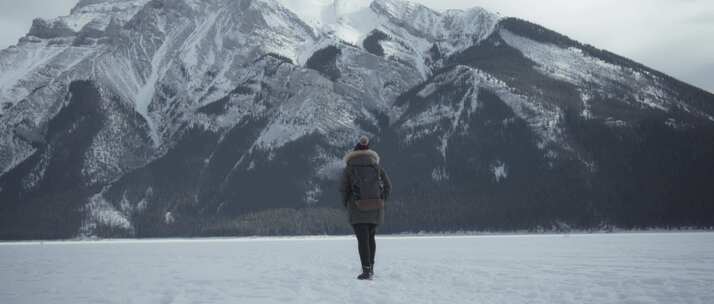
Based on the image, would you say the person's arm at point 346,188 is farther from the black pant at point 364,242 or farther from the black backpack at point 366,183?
the black pant at point 364,242

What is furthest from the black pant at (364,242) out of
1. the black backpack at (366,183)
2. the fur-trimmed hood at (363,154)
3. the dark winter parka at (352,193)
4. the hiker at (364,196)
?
the fur-trimmed hood at (363,154)

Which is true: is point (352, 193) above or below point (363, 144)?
below

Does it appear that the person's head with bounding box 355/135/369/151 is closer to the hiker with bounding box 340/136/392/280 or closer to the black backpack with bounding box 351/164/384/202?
the hiker with bounding box 340/136/392/280

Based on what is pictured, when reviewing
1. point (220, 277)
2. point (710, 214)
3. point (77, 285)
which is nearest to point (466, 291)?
point (220, 277)

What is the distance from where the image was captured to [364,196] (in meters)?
18.6

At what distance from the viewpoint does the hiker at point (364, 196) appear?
61.0ft

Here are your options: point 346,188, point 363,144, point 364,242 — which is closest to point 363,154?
point 363,144

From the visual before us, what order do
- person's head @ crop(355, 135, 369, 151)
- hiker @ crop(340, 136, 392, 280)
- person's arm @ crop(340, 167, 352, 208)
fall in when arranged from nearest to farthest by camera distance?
hiker @ crop(340, 136, 392, 280) → person's arm @ crop(340, 167, 352, 208) → person's head @ crop(355, 135, 369, 151)

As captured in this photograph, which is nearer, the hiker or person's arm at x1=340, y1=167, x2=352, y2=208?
the hiker

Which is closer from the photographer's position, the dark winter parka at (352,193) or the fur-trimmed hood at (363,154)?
the dark winter parka at (352,193)

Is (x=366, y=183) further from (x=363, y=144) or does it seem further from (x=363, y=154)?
(x=363, y=144)

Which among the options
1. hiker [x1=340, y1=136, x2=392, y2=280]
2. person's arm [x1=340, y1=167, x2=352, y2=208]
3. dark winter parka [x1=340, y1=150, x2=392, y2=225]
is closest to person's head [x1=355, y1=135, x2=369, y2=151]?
hiker [x1=340, y1=136, x2=392, y2=280]

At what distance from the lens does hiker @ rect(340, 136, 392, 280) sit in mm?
18594

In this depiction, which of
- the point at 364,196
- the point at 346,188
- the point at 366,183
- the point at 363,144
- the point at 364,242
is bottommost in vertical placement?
the point at 364,242
